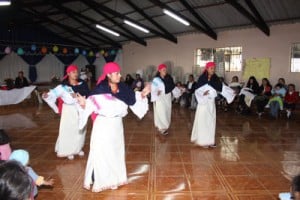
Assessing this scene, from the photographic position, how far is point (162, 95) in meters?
6.19

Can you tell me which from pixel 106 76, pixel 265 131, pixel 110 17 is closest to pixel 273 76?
pixel 265 131

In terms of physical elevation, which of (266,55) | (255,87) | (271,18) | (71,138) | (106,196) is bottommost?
(106,196)

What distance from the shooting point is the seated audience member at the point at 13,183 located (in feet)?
3.57

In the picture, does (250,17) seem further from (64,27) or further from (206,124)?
(64,27)

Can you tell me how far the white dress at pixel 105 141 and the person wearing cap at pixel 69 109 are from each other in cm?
116

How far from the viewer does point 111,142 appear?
3277mm

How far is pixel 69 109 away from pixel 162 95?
7.26 feet

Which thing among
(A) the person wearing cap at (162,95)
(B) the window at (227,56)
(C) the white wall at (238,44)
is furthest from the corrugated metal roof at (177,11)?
(A) the person wearing cap at (162,95)

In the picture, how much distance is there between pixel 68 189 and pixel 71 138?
119 centimetres

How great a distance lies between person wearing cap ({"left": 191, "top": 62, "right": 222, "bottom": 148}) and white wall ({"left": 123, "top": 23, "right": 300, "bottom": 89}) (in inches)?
201

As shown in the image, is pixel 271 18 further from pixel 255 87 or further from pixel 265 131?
pixel 265 131

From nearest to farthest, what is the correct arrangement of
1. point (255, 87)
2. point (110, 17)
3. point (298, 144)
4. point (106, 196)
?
1. point (106, 196)
2. point (298, 144)
3. point (255, 87)
4. point (110, 17)

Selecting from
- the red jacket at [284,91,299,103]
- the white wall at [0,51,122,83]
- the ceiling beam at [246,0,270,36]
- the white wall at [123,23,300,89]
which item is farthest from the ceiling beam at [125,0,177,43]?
the red jacket at [284,91,299,103]

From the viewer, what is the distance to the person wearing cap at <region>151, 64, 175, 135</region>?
20.0 feet
